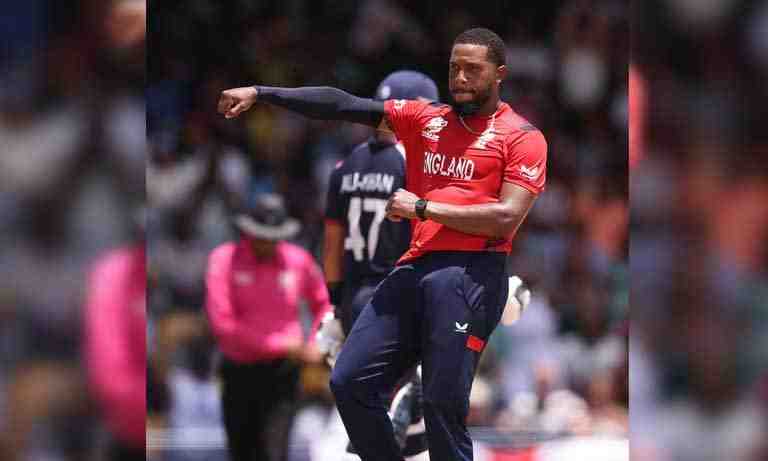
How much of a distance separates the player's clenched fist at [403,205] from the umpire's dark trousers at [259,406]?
3326 mm

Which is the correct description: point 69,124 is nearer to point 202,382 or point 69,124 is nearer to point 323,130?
point 202,382

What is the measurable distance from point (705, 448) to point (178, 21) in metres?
9.48

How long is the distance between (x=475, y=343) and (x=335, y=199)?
1928mm

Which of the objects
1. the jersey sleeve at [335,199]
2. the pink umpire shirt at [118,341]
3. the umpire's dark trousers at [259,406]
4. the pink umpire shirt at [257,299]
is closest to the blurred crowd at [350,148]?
the umpire's dark trousers at [259,406]

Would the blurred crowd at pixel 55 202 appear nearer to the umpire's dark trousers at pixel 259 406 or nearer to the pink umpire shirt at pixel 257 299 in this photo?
the pink umpire shirt at pixel 257 299

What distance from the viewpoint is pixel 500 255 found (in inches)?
196

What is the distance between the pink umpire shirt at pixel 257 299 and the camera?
781 centimetres

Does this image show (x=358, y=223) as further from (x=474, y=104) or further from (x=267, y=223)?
(x=474, y=104)

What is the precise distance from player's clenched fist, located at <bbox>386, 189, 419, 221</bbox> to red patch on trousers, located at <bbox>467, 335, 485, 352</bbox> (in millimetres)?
537

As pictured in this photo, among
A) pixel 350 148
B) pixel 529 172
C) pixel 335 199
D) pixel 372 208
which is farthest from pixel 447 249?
pixel 350 148

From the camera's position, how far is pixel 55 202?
6.29 ft

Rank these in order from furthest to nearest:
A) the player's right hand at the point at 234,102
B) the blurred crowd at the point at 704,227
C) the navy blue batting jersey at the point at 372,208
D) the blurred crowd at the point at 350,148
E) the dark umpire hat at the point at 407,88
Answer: the blurred crowd at the point at 350,148 → the dark umpire hat at the point at 407,88 → the navy blue batting jersey at the point at 372,208 → the player's right hand at the point at 234,102 → the blurred crowd at the point at 704,227

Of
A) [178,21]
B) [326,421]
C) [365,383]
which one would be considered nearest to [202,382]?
[326,421]

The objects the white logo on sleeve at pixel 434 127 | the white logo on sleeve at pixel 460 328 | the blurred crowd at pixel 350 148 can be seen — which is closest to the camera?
the white logo on sleeve at pixel 460 328
